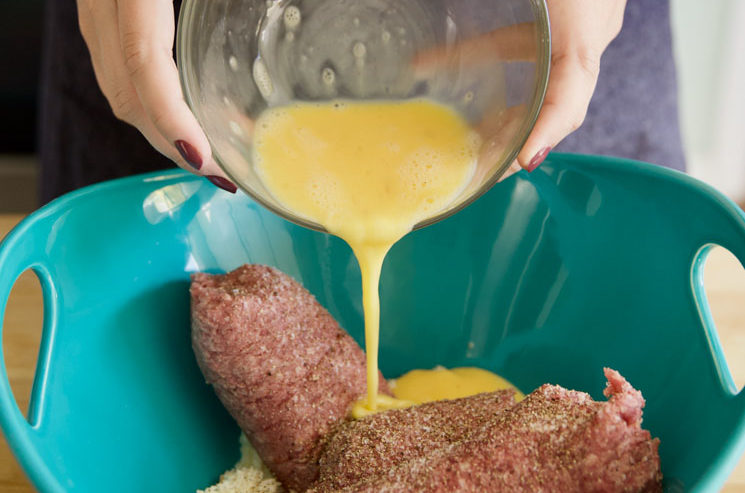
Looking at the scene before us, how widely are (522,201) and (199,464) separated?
0.94m

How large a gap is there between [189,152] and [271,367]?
477 mm

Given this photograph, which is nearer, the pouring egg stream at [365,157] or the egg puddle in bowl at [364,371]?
the egg puddle in bowl at [364,371]

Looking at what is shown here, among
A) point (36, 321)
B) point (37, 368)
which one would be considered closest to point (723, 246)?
point (37, 368)

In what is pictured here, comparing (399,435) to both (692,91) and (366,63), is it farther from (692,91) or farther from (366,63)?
(692,91)

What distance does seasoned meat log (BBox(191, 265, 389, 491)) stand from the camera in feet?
4.66

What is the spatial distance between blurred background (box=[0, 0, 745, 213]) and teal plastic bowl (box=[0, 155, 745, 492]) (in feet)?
7.78

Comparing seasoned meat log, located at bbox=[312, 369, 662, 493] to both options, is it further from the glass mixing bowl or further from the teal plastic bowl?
the glass mixing bowl

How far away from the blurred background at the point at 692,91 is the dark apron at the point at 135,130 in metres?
1.43

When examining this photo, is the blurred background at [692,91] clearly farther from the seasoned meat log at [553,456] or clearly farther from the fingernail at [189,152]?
the seasoned meat log at [553,456]

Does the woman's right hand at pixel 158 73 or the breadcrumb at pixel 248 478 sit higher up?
the woman's right hand at pixel 158 73

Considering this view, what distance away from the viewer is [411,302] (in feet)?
5.91

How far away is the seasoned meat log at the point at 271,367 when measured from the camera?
142cm

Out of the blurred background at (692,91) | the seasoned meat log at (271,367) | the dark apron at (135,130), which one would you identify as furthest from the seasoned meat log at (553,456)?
the blurred background at (692,91)

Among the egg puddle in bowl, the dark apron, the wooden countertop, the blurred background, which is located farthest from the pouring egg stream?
the blurred background
